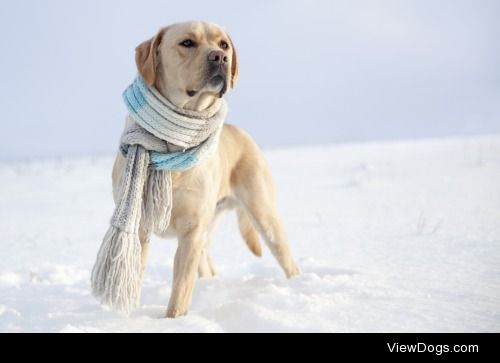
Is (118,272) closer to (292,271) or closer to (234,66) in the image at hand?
(234,66)

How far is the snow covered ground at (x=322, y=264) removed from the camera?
2.46 meters

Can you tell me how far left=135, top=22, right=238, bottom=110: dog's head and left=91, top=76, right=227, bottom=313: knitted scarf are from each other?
7 cm

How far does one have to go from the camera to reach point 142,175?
2.80 metres

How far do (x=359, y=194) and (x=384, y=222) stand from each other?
2036mm

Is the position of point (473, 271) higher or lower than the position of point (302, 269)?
higher

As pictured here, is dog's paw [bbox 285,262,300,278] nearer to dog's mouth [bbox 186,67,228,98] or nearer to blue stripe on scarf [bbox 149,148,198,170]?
blue stripe on scarf [bbox 149,148,198,170]

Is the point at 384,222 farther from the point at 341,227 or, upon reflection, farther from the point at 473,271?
the point at 473,271

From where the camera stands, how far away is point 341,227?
220 inches

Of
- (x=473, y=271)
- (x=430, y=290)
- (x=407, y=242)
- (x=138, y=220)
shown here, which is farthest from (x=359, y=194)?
(x=138, y=220)

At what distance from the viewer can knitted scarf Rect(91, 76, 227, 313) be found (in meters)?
2.71

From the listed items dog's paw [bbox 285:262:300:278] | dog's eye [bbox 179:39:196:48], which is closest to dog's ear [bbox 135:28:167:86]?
dog's eye [bbox 179:39:196:48]

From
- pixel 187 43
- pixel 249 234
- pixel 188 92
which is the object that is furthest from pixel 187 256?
pixel 249 234

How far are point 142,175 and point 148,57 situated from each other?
64cm
